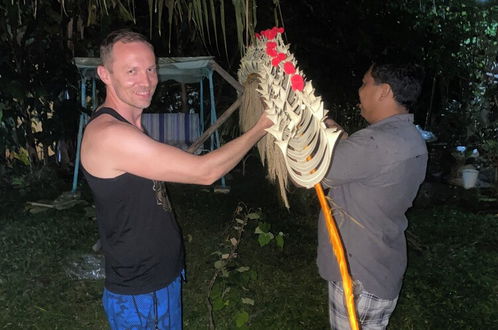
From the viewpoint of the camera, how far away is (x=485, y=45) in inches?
281

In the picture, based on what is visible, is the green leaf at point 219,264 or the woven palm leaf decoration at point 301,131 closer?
the woven palm leaf decoration at point 301,131

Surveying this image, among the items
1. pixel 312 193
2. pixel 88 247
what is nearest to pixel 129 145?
pixel 88 247

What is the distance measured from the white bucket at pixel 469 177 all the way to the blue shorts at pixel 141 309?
18.5ft

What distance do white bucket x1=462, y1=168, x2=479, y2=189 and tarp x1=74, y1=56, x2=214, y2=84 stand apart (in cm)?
383

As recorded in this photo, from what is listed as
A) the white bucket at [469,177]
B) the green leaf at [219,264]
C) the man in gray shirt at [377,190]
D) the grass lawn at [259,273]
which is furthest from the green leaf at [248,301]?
the white bucket at [469,177]

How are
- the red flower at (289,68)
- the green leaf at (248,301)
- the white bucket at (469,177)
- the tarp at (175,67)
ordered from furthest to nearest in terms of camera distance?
1. the white bucket at (469,177)
2. the tarp at (175,67)
3. the green leaf at (248,301)
4. the red flower at (289,68)

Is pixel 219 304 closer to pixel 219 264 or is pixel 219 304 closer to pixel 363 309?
pixel 219 264

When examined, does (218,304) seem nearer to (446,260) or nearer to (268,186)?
(446,260)

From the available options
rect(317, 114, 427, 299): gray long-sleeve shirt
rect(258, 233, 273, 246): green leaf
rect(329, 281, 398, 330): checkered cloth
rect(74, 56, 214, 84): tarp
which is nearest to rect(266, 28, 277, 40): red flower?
rect(317, 114, 427, 299): gray long-sleeve shirt

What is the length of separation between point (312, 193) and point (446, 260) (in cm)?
131

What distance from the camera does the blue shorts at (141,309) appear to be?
1.40 m

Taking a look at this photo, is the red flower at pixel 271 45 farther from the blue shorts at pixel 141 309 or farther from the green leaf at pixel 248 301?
the green leaf at pixel 248 301

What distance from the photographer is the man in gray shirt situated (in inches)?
51.9

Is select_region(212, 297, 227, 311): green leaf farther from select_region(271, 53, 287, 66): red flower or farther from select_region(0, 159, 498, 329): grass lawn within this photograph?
select_region(271, 53, 287, 66): red flower
